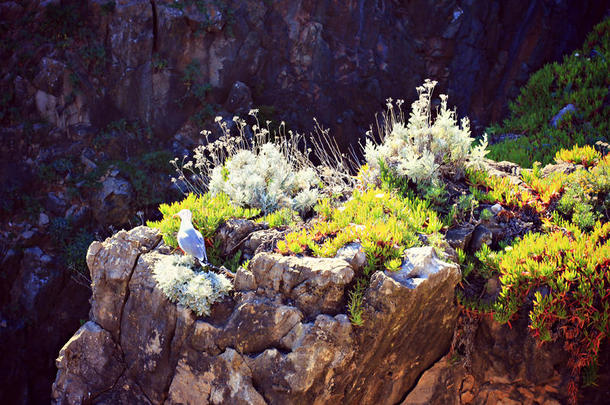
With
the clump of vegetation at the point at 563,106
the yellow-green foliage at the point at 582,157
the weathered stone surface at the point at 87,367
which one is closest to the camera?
the weathered stone surface at the point at 87,367

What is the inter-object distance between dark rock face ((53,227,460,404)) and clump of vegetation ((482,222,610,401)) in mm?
577

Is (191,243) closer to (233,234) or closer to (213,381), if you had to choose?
(233,234)

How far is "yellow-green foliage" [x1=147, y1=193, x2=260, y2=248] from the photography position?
4.68 m

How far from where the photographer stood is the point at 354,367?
12.4 ft

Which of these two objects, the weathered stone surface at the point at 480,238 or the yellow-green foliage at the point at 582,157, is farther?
the yellow-green foliage at the point at 582,157

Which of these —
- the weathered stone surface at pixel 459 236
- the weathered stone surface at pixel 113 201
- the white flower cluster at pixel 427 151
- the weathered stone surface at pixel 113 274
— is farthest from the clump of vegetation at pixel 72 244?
the weathered stone surface at pixel 459 236

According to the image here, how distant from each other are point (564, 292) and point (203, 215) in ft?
11.0

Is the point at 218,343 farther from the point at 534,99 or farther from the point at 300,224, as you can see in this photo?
the point at 534,99

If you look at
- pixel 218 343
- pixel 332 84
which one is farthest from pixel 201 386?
pixel 332 84

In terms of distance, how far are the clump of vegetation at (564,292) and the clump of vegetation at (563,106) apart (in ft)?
11.0

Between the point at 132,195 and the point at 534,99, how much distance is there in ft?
29.1

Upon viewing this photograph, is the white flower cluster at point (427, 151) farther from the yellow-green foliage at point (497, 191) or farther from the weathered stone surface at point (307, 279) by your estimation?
the weathered stone surface at point (307, 279)

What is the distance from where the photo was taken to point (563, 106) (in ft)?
29.7

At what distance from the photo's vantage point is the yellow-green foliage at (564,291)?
12.7 ft
